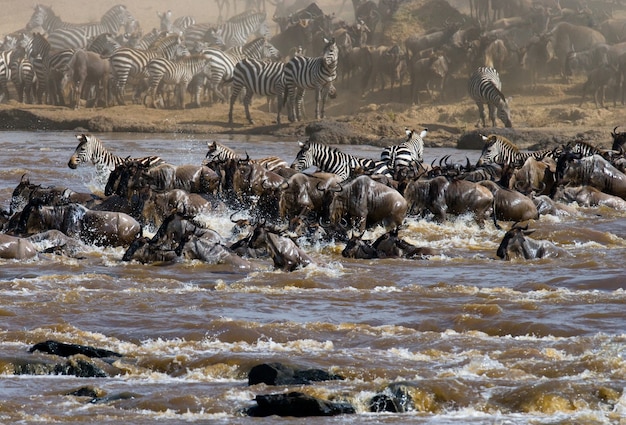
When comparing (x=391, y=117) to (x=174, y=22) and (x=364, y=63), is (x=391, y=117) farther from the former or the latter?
(x=174, y=22)

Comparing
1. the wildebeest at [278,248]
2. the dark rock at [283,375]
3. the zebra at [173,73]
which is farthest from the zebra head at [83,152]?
the zebra at [173,73]

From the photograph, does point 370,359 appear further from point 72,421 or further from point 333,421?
point 72,421

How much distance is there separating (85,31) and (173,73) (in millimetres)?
13118

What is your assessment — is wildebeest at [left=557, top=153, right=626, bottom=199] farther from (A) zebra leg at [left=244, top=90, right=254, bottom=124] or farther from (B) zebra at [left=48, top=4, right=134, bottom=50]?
(B) zebra at [left=48, top=4, right=134, bottom=50]

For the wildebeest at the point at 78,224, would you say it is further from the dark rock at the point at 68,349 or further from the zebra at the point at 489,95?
the zebra at the point at 489,95

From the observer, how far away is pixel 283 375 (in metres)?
7.73

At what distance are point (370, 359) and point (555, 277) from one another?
3803mm

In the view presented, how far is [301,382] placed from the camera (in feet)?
25.3

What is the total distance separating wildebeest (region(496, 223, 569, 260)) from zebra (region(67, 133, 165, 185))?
6.02 m

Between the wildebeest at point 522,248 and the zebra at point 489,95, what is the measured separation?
1713 centimetres

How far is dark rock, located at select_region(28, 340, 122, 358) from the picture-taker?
8406 millimetres

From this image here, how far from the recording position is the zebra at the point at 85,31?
4559 cm

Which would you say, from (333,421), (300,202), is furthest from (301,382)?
(300,202)

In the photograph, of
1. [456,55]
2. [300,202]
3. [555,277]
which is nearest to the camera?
[555,277]
